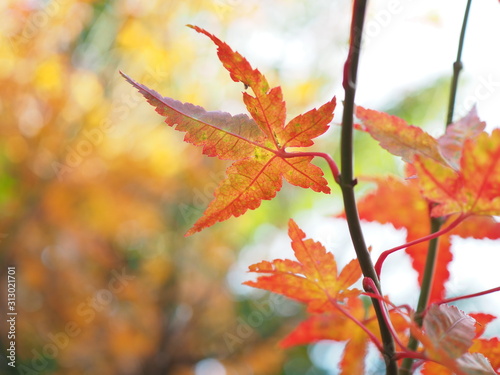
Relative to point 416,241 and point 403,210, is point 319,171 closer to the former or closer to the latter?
point 416,241

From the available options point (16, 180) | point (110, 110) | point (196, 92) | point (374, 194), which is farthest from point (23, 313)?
point (374, 194)

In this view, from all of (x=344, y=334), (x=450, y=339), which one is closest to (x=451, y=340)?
(x=450, y=339)

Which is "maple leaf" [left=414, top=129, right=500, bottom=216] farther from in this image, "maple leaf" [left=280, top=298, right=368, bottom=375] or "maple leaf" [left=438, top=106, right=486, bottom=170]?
"maple leaf" [left=280, top=298, right=368, bottom=375]

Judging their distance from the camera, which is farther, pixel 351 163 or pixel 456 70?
pixel 456 70

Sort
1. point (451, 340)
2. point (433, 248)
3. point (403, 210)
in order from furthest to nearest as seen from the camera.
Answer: point (403, 210), point (433, 248), point (451, 340)

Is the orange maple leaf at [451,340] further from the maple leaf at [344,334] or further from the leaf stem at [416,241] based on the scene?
the maple leaf at [344,334]

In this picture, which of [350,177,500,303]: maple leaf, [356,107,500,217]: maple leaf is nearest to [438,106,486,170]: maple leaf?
[356,107,500,217]: maple leaf

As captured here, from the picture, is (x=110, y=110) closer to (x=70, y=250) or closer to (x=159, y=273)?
(x=70, y=250)
